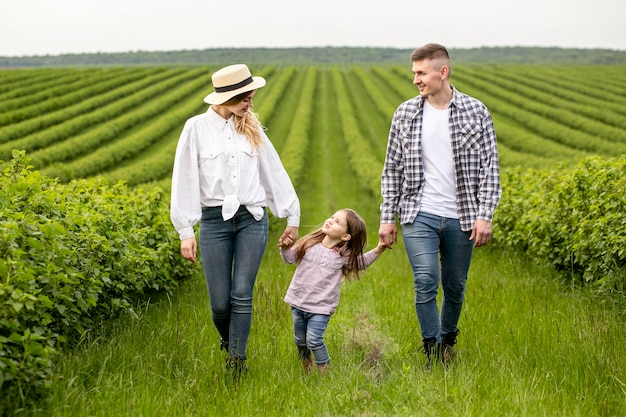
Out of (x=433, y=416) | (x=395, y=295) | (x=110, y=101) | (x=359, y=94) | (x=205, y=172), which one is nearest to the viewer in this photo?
(x=433, y=416)

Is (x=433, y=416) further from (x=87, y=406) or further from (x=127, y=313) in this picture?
(x=127, y=313)

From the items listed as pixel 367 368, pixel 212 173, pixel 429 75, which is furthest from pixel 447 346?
pixel 212 173

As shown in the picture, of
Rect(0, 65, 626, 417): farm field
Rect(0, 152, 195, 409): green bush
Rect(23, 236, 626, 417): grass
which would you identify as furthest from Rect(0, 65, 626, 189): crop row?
Rect(23, 236, 626, 417): grass

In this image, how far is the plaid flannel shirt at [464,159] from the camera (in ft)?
16.5

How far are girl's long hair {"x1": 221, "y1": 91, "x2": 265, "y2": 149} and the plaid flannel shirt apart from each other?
104cm

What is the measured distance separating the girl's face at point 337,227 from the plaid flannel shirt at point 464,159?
1.38 feet

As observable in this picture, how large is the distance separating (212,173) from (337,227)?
3.16 ft

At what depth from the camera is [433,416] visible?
3939 millimetres

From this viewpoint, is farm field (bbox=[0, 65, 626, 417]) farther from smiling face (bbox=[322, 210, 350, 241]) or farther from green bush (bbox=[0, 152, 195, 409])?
smiling face (bbox=[322, 210, 350, 241])

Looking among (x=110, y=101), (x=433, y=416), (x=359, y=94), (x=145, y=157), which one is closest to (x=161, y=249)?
(x=433, y=416)

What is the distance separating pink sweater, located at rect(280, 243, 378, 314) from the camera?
198 inches

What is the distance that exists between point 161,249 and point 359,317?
2046mm

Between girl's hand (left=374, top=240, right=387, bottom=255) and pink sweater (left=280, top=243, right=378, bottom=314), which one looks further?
girl's hand (left=374, top=240, right=387, bottom=255)

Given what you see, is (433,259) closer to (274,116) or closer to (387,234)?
(387,234)
